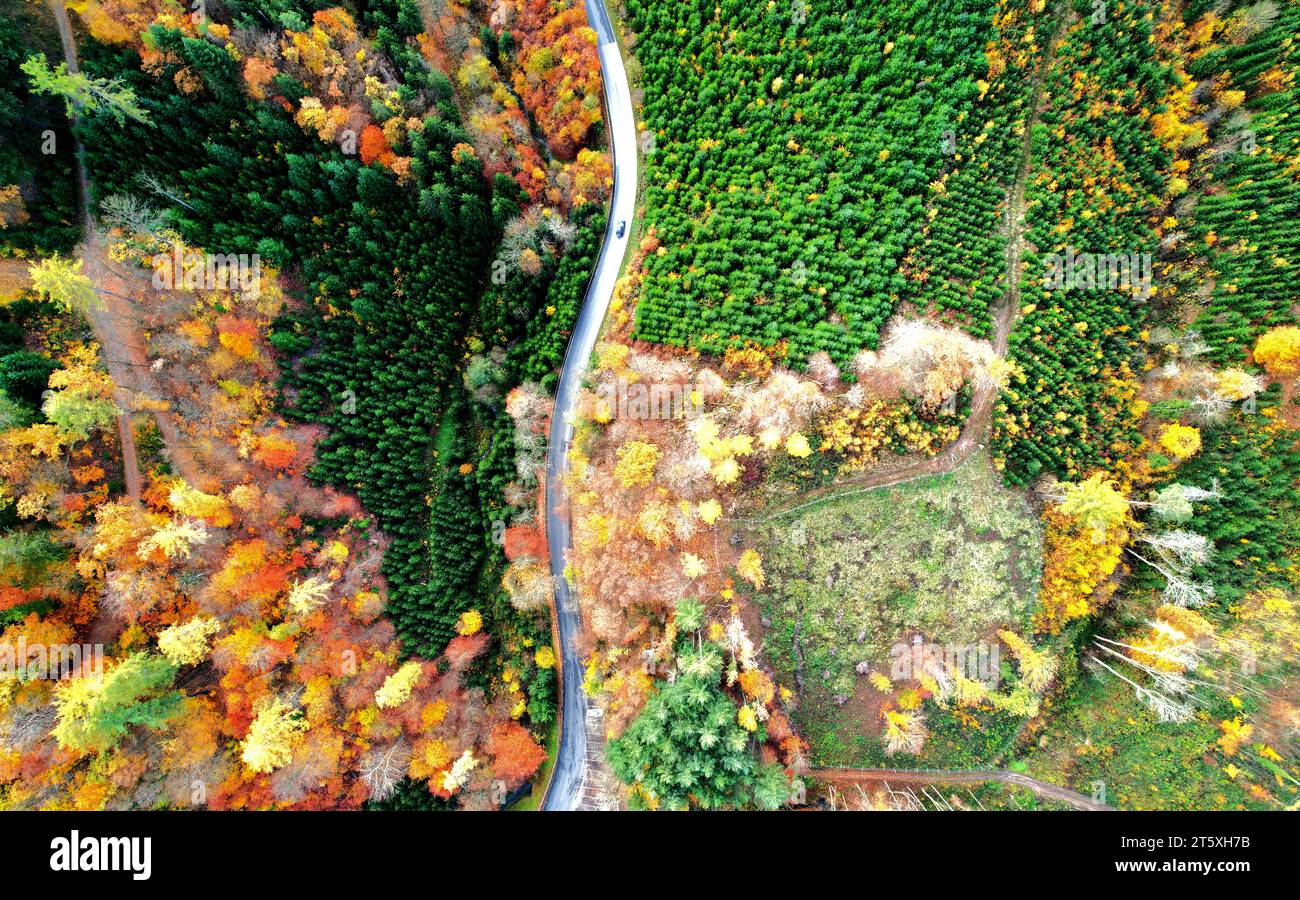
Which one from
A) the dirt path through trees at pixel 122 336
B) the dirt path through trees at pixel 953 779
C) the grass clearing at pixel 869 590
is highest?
the dirt path through trees at pixel 122 336

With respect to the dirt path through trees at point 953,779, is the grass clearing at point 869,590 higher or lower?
higher

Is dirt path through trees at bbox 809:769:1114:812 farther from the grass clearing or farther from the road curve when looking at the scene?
the road curve

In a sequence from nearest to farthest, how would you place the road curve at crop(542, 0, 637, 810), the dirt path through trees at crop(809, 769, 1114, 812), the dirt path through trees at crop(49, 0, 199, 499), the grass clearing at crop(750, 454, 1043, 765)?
the grass clearing at crop(750, 454, 1043, 765) → the dirt path through trees at crop(49, 0, 199, 499) → the dirt path through trees at crop(809, 769, 1114, 812) → the road curve at crop(542, 0, 637, 810)

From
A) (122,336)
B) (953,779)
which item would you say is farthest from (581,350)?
(953,779)

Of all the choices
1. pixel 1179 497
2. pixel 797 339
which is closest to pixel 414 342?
pixel 797 339

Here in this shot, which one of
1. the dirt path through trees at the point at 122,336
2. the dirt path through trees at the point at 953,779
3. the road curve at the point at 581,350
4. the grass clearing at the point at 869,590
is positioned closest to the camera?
the grass clearing at the point at 869,590

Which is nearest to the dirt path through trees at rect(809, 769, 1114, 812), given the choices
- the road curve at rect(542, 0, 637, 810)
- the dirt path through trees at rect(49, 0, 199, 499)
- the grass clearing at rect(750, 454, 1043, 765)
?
the grass clearing at rect(750, 454, 1043, 765)

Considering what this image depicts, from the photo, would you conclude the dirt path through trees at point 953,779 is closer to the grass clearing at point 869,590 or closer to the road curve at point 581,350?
the grass clearing at point 869,590

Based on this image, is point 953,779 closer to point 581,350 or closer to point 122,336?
point 581,350

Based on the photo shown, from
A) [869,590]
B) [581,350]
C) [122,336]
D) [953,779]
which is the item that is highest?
[122,336]

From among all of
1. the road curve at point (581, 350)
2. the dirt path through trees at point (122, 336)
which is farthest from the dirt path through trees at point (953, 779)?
the dirt path through trees at point (122, 336)
